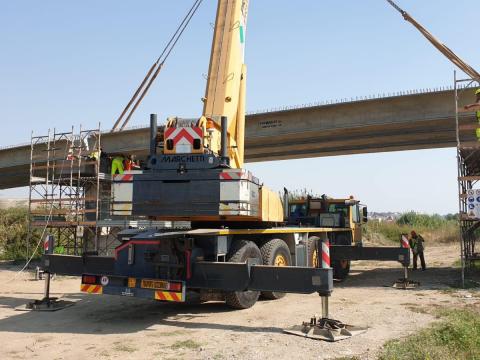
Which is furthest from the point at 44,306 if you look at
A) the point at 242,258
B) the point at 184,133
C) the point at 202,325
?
the point at 184,133

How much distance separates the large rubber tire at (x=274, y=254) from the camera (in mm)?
9531

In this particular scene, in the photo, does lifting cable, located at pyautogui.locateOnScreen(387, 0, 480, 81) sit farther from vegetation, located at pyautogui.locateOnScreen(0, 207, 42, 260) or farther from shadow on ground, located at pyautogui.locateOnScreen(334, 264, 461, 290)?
vegetation, located at pyautogui.locateOnScreen(0, 207, 42, 260)

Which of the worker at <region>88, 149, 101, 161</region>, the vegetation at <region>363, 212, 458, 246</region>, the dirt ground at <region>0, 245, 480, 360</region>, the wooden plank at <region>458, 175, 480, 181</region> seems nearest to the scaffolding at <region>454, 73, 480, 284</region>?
the wooden plank at <region>458, 175, 480, 181</region>

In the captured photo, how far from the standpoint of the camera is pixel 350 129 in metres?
21.9

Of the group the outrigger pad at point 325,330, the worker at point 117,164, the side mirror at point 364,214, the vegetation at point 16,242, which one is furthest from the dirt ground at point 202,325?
the vegetation at point 16,242

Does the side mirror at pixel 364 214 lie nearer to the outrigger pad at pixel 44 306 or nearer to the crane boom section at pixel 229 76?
the crane boom section at pixel 229 76

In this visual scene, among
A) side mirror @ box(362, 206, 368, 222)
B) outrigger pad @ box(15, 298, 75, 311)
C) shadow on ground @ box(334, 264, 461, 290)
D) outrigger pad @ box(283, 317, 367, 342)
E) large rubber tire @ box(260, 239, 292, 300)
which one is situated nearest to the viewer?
outrigger pad @ box(283, 317, 367, 342)

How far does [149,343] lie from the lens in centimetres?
657

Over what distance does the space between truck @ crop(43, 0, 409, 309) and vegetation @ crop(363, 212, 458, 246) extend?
30870 mm

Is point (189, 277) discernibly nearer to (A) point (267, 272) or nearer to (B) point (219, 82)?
(A) point (267, 272)

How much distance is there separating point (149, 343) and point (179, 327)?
1.16 metres

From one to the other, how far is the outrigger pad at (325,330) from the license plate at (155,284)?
82.9 inches

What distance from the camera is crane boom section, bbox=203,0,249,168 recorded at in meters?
9.73

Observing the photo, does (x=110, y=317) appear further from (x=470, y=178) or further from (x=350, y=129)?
(x=350, y=129)
